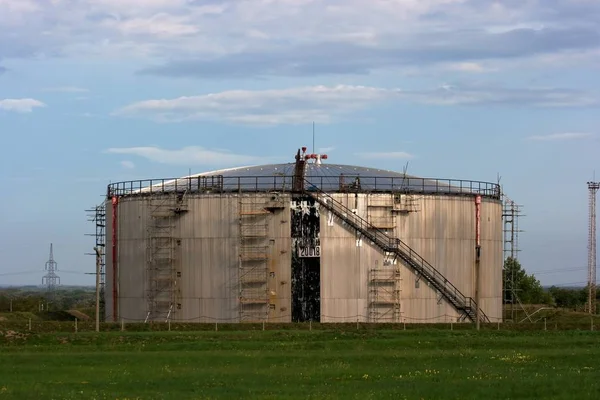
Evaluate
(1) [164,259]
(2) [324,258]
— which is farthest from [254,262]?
(1) [164,259]

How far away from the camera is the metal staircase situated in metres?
78.6

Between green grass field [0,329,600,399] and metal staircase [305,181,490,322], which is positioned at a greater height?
metal staircase [305,181,490,322]

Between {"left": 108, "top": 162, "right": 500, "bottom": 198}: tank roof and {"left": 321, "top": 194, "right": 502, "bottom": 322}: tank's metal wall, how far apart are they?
4.45 feet

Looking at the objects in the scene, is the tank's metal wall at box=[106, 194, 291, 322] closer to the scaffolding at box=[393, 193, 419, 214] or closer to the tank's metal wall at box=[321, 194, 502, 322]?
the tank's metal wall at box=[321, 194, 502, 322]

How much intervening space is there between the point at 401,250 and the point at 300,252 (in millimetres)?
6939

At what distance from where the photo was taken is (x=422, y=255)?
80188 mm

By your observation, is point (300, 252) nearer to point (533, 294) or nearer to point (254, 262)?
point (254, 262)

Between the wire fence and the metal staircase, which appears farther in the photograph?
the metal staircase

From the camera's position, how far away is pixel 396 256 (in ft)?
259

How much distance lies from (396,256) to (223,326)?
1287 centimetres

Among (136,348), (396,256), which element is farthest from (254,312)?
(136,348)

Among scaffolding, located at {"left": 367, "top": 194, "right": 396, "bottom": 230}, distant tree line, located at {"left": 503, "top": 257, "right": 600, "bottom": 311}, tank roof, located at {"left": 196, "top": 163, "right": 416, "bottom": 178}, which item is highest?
tank roof, located at {"left": 196, "top": 163, "right": 416, "bottom": 178}

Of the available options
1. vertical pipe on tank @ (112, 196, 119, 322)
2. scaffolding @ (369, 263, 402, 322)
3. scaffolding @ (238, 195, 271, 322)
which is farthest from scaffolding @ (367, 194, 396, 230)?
vertical pipe on tank @ (112, 196, 119, 322)

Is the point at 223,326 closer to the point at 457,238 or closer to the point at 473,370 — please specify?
the point at 457,238
